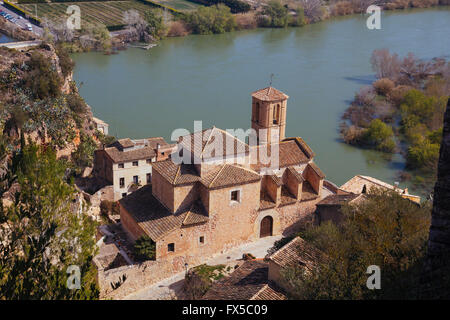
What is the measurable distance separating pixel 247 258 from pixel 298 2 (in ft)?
147

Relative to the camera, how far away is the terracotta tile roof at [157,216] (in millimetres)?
14556

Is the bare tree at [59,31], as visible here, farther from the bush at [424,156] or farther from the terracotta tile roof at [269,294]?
the terracotta tile roof at [269,294]

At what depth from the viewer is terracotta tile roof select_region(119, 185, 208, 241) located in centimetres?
1456

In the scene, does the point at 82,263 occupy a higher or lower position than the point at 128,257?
higher

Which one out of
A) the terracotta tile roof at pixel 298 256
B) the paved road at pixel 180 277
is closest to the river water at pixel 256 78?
the paved road at pixel 180 277

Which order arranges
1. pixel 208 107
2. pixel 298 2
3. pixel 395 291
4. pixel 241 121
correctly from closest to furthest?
pixel 395 291
pixel 241 121
pixel 208 107
pixel 298 2

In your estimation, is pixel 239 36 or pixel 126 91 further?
pixel 239 36

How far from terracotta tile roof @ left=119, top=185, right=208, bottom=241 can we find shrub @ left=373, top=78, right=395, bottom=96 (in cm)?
2296

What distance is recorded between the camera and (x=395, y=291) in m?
8.35

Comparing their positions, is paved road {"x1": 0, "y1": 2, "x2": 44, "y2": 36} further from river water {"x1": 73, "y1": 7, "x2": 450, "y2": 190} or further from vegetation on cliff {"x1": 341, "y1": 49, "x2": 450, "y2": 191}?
vegetation on cliff {"x1": 341, "y1": 49, "x2": 450, "y2": 191}

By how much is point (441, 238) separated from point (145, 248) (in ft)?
31.6

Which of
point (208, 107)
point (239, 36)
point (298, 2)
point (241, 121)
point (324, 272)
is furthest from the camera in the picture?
point (298, 2)

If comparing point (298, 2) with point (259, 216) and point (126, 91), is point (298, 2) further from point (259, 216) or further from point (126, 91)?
point (259, 216)
